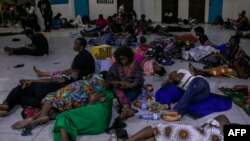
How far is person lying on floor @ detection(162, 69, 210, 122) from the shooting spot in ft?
14.9

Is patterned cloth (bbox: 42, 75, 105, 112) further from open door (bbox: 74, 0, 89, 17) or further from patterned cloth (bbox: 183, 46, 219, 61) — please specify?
open door (bbox: 74, 0, 89, 17)

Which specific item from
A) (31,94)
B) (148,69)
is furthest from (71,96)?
(148,69)

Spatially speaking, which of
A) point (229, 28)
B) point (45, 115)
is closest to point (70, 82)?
point (45, 115)

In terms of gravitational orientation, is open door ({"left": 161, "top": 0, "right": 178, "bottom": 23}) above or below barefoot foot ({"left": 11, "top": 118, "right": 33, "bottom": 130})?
above

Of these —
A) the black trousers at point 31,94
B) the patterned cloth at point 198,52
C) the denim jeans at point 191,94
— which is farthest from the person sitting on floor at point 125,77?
the patterned cloth at point 198,52

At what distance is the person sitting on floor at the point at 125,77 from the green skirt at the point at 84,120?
525 mm

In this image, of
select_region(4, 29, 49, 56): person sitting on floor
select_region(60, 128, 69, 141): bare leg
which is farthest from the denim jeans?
select_region(4, 29, 49, 56): person sitting on floor

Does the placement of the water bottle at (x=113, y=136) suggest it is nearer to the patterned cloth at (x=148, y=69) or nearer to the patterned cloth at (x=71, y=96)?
the patterned cloth at (x=71, y=96)

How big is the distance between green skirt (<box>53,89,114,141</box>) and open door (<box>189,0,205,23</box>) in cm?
1188

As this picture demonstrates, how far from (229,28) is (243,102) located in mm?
9061

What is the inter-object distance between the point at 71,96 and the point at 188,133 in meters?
1.82

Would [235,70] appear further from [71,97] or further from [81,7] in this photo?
[81,7]

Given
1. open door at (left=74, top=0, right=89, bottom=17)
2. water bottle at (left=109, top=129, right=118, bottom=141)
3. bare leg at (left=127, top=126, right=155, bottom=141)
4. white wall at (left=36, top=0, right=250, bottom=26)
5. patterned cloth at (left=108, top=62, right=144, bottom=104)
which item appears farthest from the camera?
open door at (left=74, top=0, right=89, bottom=17)

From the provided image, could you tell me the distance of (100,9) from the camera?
15.9 m
